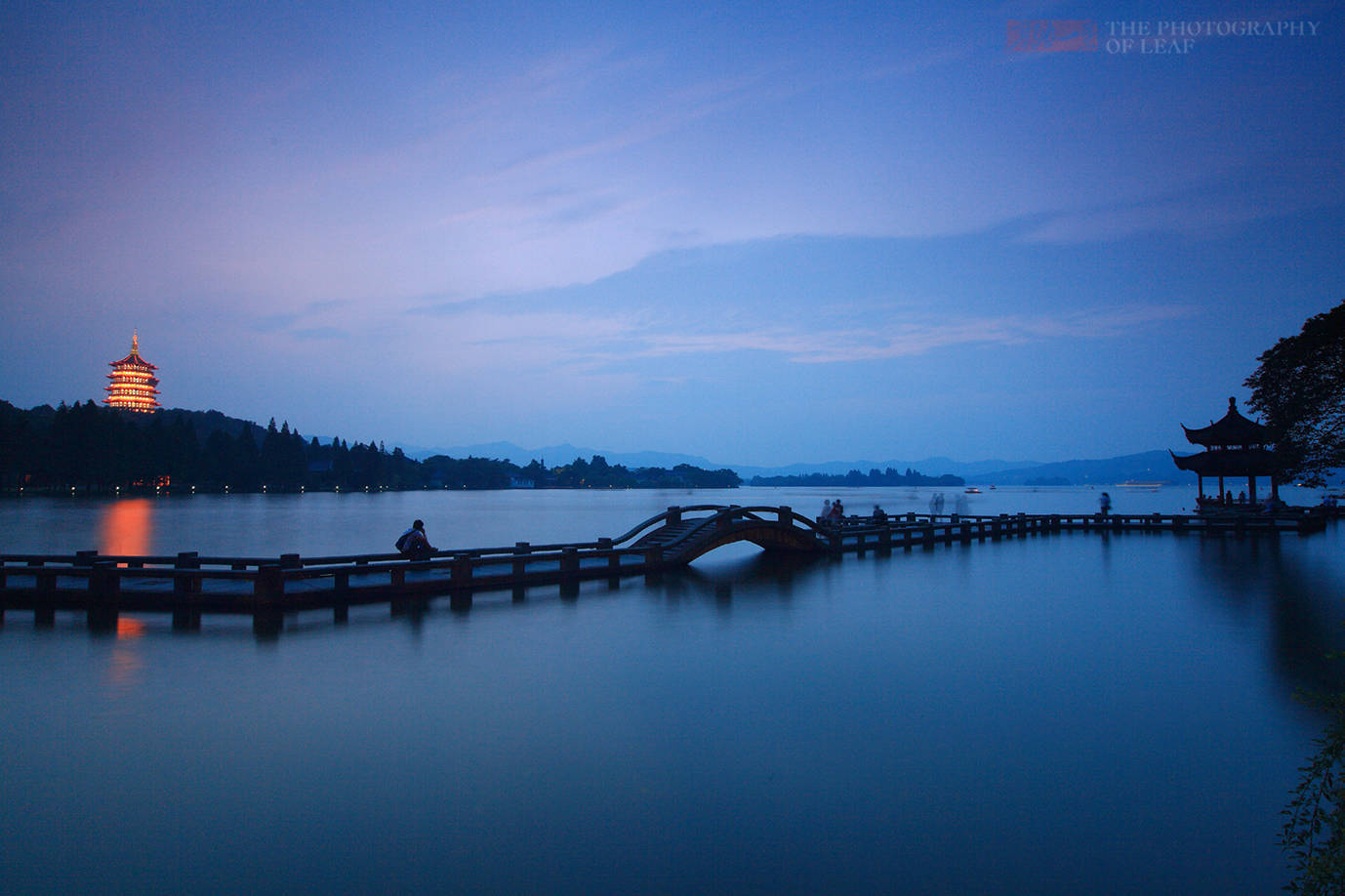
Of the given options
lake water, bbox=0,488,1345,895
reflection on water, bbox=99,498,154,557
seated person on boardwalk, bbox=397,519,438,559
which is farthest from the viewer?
reflection on water, bbox=99,498,154,557

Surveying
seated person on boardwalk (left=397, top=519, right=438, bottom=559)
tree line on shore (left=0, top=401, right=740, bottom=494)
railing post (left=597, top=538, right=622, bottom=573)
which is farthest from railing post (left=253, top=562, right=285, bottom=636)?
tree line on shore (left=0, top=401, right=740, bottom=494)

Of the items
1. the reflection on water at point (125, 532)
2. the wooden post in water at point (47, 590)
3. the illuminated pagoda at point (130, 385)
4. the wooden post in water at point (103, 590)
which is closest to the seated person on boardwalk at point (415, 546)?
the wooden post in water at point (103, 590)

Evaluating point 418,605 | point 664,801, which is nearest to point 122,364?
point 418,605

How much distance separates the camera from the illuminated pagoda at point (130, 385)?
151 metres

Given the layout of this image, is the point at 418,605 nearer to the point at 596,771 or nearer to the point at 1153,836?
the point at 596,771

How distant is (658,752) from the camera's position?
267 inches

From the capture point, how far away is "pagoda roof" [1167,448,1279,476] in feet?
125

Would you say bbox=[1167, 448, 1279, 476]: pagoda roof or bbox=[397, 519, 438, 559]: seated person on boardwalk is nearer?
bbox=[397, 519, 438, 559]: seated person on boardwalk

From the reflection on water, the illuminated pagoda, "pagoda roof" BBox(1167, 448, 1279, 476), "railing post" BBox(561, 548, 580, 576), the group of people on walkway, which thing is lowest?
the reflection on water

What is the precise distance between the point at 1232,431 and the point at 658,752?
142ft

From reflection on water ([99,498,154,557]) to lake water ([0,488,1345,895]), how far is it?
782 inches

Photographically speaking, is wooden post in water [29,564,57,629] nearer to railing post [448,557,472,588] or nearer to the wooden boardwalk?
the wooden boardwalk

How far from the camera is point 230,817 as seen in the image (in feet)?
17.6

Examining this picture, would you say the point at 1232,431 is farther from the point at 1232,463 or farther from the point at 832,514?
the point at 832,514
